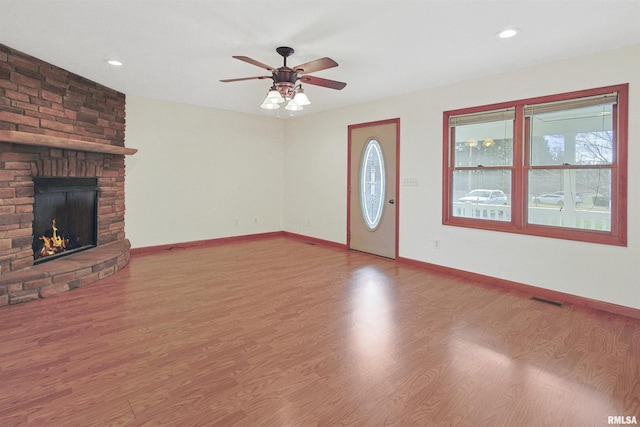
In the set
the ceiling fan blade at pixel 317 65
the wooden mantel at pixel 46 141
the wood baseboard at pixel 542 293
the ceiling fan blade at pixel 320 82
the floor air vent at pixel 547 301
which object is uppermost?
the ceiling fan blade at pixel 320 82

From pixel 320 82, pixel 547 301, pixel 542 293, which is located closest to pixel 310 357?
A: pixel 320 82

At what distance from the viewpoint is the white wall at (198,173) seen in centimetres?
553

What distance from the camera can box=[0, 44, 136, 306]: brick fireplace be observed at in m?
3.48

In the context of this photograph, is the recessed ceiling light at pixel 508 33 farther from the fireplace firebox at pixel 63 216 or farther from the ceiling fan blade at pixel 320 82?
the fireplace firebox at pixel 63 216

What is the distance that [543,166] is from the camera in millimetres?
3852

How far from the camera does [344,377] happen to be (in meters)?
2.18

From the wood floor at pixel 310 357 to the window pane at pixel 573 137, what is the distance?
1573mm

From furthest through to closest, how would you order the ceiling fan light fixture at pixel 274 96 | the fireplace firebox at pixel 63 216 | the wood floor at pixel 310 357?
1. the fireplace firebox at pixel 63 216
2. the ceiling fan light fixture at pixel 274 96
3. the wood floor at pixel 310 357

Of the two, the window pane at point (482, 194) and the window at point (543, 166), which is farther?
the window pane at point (482, 194)

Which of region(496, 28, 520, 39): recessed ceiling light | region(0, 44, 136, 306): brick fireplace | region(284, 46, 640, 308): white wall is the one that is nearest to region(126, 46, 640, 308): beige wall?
region(284, 46, 640, 308): white wall

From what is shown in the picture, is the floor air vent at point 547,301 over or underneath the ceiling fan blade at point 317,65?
underneath

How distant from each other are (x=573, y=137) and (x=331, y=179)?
3.76 metres

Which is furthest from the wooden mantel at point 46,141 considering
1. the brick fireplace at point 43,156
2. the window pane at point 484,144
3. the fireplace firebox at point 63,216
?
the window pane at point 484,144

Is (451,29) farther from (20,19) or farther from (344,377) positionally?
(20,19)
